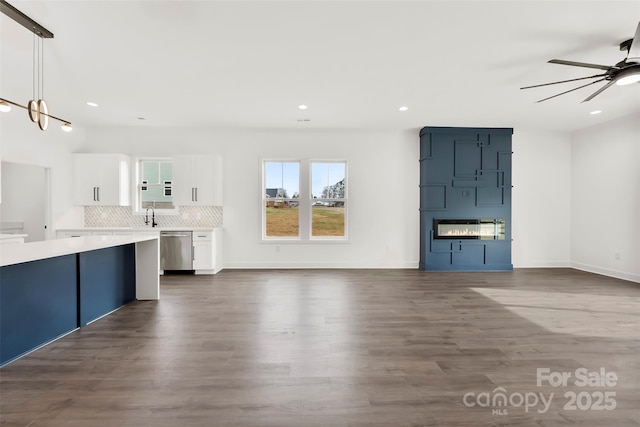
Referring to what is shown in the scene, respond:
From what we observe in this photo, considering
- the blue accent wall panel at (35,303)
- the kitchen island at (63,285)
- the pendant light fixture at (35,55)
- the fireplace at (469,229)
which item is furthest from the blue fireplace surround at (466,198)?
the pendant light fixture at (35,55)

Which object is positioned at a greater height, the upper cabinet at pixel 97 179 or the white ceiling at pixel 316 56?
the white ceiling at pixel 316 56

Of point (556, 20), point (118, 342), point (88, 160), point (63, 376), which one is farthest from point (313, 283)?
point (88, 160)

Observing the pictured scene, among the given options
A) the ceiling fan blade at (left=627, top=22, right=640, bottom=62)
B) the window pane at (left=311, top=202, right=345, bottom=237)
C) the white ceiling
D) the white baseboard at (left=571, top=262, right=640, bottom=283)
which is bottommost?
the white baseboard at (left=571, top=262, right=640, bottom=283)

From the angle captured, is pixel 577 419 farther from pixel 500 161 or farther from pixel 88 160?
pixel 88 160

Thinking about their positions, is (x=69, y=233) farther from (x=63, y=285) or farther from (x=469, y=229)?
(x=469, y=229)

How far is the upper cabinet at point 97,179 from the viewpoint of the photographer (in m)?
5.67

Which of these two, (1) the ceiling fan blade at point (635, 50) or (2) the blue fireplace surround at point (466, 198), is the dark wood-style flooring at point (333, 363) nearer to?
(2) the blue fireplace surround at point (466, 198)

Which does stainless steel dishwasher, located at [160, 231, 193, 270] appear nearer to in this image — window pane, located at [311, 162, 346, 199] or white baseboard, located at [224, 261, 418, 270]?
white baseboard, located at [224, 261, 418, 270]

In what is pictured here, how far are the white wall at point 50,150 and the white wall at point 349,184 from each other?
1203 mm

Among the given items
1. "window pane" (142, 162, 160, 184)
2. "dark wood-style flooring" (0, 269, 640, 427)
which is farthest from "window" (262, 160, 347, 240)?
"dark wood-style flooring" (0, 269, 640, 427)

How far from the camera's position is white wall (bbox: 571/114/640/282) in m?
5.02

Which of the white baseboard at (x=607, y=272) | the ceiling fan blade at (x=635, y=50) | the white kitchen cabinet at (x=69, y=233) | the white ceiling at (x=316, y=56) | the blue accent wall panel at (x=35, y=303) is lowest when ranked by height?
the white baseboard at (x=607, y=272)

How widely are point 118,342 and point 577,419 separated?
340cm

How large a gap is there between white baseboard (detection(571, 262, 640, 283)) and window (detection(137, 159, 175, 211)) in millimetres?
8425
